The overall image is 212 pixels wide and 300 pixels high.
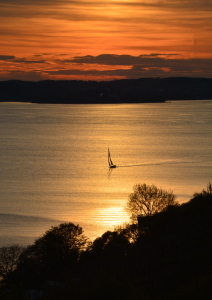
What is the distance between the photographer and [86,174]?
72500 millimetres

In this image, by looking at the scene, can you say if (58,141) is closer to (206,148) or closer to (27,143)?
(27,143)

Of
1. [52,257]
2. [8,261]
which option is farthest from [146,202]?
[52,257]

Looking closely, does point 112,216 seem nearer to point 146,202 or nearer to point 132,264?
point 146,202

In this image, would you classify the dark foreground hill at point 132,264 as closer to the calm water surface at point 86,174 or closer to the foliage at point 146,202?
the foliage at point 146,202

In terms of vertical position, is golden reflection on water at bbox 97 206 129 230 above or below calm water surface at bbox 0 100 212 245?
below

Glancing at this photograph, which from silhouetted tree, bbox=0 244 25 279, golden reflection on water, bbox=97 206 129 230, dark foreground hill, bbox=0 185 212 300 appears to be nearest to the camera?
dark foreground hill, bbox=0 185 212 300

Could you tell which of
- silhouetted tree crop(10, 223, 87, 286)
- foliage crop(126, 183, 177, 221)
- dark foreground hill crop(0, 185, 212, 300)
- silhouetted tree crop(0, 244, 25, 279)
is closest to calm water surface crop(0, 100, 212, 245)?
foliage crop(126, 183, 177, 221)

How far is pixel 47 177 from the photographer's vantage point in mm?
69188

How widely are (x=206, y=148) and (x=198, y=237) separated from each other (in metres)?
72.1

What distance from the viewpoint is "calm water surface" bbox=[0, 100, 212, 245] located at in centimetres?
4838

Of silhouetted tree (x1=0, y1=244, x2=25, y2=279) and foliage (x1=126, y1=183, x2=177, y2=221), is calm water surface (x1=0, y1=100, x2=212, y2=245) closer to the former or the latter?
foliage (x1=126, y1=183, x2=177, y2=221)

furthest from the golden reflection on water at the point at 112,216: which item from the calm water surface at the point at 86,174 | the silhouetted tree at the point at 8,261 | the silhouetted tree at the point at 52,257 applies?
the silhouetted tree at the point at 52,257

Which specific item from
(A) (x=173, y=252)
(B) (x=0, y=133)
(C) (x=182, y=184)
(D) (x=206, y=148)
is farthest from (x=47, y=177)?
(B) (x=0, y=133)

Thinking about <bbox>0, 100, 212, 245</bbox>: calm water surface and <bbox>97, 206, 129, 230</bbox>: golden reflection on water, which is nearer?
<bbox>97, 206, 129, 230</bbox>: golden reflection on water
